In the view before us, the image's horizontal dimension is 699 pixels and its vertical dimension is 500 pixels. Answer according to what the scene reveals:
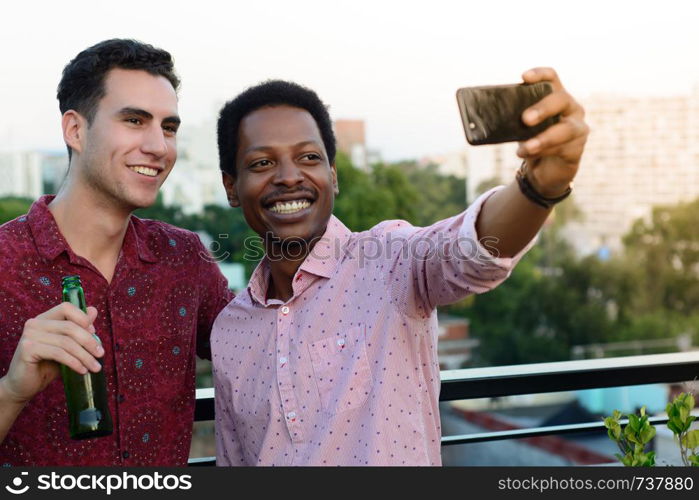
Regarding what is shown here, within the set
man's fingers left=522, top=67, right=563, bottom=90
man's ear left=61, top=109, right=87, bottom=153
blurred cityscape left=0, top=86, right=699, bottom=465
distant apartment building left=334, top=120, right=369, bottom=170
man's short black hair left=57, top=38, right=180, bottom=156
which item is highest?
distant apartment building left=334, top=120, right=369, bottom=170

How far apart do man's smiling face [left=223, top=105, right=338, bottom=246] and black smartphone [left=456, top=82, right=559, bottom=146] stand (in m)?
0.72

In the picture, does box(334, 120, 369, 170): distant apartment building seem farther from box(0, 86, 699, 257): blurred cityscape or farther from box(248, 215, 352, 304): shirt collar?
box(248, 215, 352, 304): shirt collar

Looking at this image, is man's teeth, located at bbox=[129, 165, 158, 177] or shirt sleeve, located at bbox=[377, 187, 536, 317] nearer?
shirt sleeve, located at bbox=[377, 187, 536, 317]

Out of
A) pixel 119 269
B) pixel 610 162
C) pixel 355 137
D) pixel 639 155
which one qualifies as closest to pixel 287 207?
pixel 119 269

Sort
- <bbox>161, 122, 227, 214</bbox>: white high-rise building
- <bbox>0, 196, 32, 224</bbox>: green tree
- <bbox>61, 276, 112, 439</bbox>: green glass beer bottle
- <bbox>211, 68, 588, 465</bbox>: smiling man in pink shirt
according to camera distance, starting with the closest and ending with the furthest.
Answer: <bbox>61, 276, 112, 439</bbox>: green glass beer bottle → <bbox>211, 68, 588, 465</bbox>: smiling man in pink shirt → <bbox>0, 196, 32, 224</bbox>: green tree → <bbox>161, 122, 227, 214</bbox>: white high-rise building

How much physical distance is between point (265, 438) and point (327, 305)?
0.35 metres

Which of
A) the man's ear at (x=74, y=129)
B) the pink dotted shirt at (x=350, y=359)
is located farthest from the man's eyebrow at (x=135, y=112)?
the pink dotted shirt at (x=350, y=359)

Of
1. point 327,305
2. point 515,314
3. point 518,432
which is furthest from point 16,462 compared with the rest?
point 515,314

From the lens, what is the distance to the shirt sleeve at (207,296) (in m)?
2.46

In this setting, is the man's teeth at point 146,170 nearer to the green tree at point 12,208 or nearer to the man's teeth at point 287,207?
the man's teeth at point 287,207

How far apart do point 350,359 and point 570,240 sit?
49178mm

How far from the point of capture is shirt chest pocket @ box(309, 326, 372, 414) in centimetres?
189

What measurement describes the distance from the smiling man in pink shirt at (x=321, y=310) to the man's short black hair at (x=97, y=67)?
33 centimetres

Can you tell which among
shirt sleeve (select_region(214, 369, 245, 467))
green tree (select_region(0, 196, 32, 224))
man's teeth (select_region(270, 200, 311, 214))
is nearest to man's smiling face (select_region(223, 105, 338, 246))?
man's teeth (select_region(270, 200, 311, 214))
